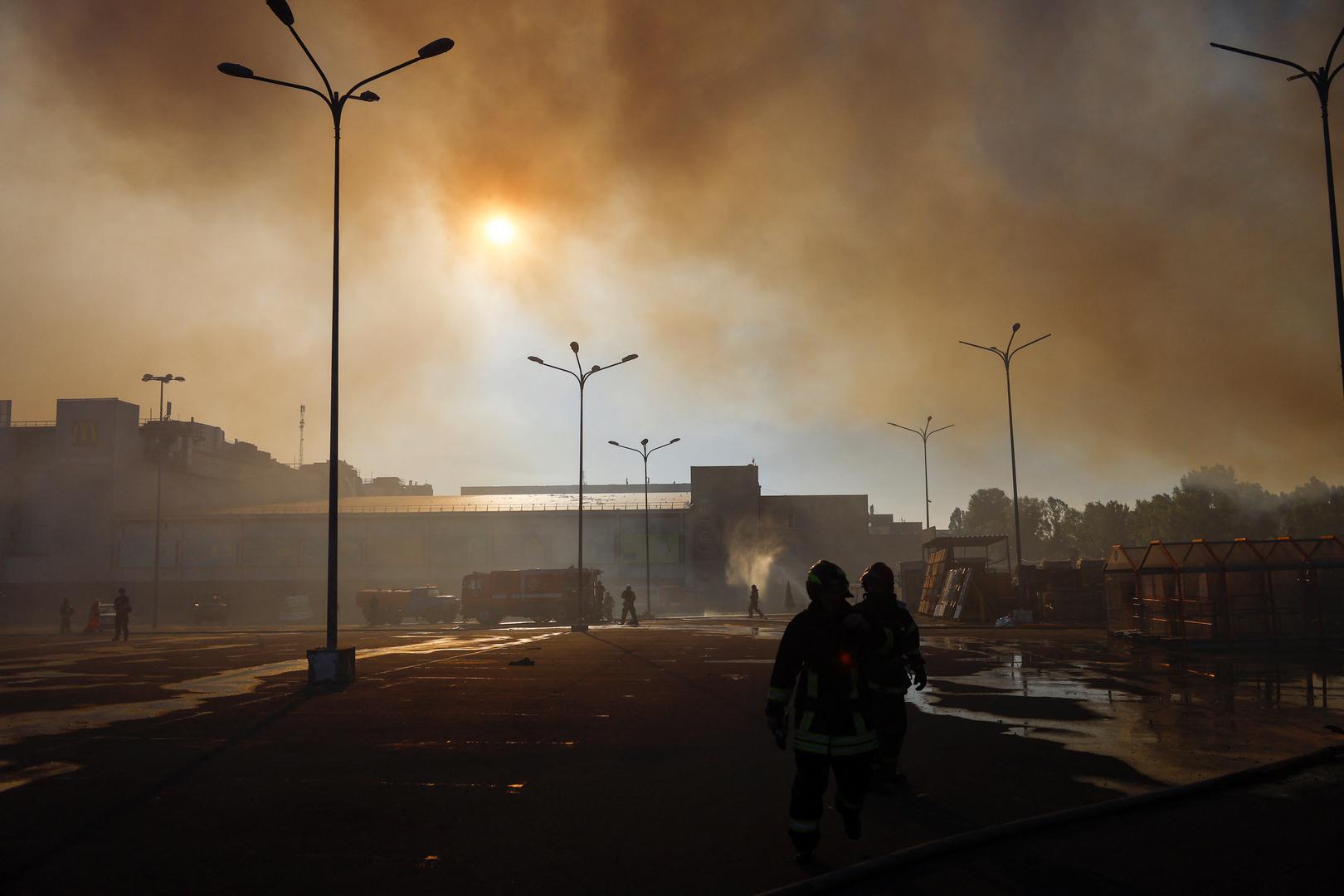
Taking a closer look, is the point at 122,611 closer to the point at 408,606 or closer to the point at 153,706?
the point at 153,706

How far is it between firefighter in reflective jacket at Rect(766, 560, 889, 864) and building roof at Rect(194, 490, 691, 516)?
67.9 m

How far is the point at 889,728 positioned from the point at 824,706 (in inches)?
87.2

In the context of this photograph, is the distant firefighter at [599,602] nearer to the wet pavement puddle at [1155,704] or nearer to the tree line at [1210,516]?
the wet pavement puddle at [1155,704]

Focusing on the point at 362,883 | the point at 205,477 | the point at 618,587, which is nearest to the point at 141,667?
the point at 362,883

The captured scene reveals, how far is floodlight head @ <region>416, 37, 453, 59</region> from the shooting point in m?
17.0

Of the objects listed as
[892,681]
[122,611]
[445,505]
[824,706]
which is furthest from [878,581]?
[445,505]

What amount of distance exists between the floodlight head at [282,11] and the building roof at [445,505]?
5828 centimetres

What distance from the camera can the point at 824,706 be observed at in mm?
5559

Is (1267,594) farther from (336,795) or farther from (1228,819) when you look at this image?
(336,795)

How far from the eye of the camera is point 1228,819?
6.59m

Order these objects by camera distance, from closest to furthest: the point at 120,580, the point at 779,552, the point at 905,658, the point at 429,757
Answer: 1. the point at 905,658
2. the point at 429,757
3. the point at 120,580
4. the point at 779,552

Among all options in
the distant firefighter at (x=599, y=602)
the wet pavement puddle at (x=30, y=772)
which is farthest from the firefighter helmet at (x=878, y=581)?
the distant firefighter at (x=599, y=602)

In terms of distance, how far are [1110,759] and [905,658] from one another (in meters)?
2.74

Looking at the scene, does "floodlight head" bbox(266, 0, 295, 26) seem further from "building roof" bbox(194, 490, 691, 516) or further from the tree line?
the tree line
